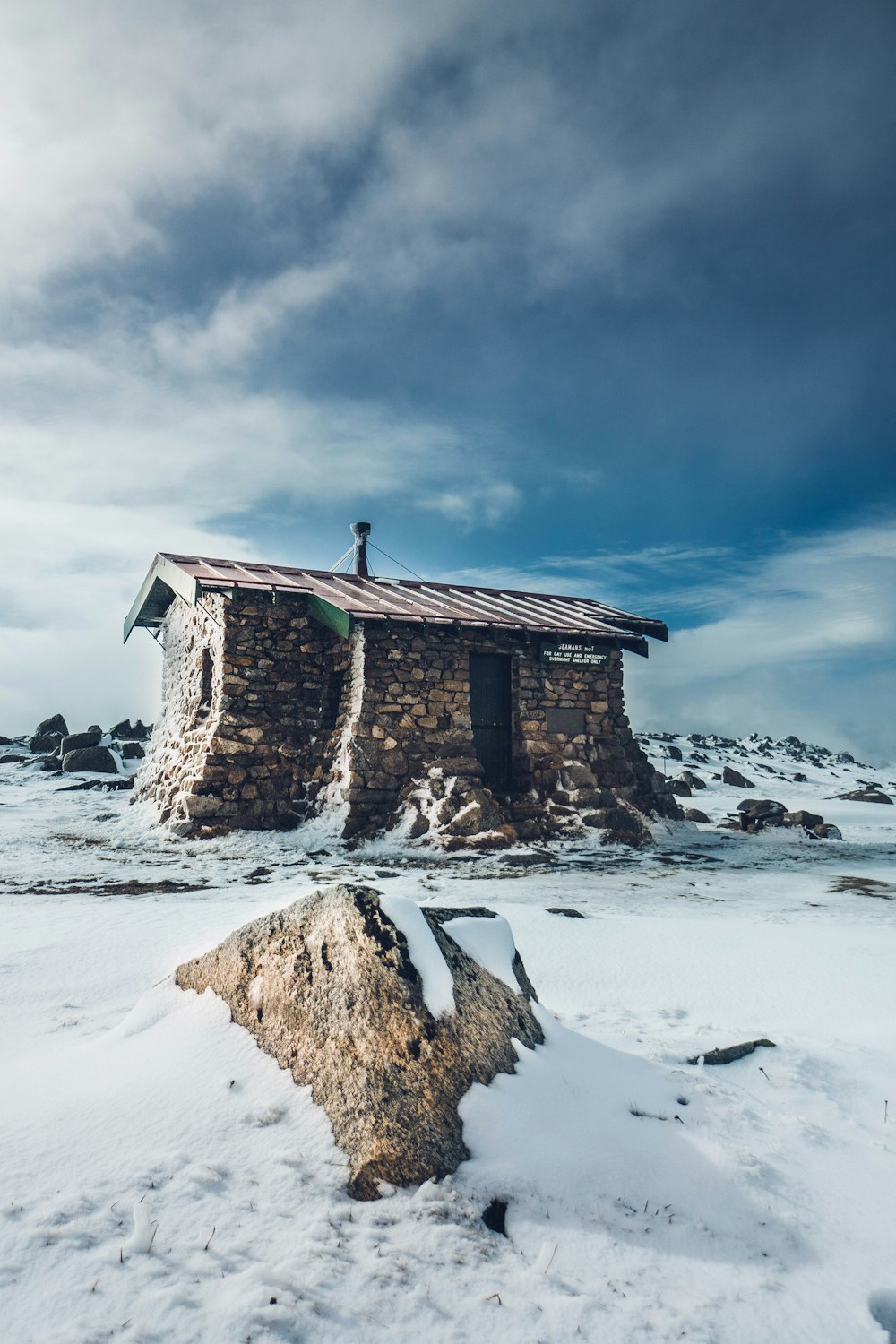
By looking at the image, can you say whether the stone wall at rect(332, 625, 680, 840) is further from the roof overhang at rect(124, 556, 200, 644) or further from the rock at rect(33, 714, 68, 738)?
the rock at rect(33, 714, 68, 738)

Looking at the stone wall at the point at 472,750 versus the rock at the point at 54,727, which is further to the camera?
the rock at the point at 54,727

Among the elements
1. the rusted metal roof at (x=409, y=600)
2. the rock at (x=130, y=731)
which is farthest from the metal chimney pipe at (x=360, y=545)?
the rock at (x=130, y=731)

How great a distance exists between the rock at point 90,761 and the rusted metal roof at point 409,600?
13.4 feet

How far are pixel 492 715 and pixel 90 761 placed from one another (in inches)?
423

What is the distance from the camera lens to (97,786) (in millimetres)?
14969

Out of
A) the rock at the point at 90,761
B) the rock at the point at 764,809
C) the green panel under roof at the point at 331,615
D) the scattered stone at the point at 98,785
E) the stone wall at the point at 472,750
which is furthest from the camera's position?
the rock at the point at 90,761

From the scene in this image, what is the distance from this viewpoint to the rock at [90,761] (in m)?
16.8

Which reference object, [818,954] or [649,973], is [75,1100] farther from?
[818,954]

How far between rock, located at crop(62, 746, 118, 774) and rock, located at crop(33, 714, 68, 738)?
16.1ft

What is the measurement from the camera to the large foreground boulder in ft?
7.30

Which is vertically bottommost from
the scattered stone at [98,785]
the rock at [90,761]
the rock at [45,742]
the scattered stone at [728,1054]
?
the scattered stone at [728,1054]

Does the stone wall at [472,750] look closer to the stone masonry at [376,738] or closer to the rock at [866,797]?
the stone masonry at [376,738]

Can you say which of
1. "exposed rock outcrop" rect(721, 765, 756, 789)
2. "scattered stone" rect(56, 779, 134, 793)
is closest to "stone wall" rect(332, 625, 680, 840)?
"scattered stone" rect(56, 779, 134, 793)

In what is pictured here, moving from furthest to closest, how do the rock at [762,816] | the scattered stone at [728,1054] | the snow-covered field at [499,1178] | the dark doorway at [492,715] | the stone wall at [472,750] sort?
1. the rock at [762,816]
2. the dark doorway at [492,715]
3. the stone wall at [472,750]
4. the scattered stone at [728,1054]
5. the snow-covered field at [499,1178]
